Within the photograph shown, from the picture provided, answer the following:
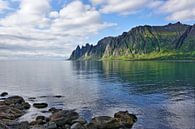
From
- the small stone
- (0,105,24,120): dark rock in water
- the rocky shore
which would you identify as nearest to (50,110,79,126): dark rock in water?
the rocky shore

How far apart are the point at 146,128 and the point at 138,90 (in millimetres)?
48745

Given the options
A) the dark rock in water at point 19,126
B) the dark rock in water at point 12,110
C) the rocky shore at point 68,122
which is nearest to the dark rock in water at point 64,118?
the rocky shore at point 68,122

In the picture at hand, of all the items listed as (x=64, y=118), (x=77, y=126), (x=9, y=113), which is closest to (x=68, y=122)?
(x=64, y=118)

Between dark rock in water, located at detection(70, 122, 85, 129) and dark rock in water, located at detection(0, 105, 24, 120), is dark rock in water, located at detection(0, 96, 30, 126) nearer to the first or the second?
dark rock in water, located at detection(0, 105, 24, 120)

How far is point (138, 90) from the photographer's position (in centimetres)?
10250

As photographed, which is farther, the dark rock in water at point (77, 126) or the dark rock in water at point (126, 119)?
the dark rock in water at point (126, 119)

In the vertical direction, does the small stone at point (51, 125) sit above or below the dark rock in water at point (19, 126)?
below

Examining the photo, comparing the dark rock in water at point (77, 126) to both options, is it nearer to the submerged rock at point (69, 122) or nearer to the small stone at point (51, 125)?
the submerged rock at point (69, 122)

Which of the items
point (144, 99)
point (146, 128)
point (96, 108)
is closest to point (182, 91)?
point (144, 99)

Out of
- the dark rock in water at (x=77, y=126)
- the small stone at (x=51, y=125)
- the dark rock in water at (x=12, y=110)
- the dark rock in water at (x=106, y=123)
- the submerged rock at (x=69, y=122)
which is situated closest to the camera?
the dark rock in water at (x=77, y=126)

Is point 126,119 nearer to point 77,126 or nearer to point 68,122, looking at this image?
point 77,126

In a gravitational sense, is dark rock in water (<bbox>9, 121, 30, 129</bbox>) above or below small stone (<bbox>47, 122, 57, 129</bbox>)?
above

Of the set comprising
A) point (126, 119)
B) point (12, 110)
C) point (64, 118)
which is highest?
point (64, 118)

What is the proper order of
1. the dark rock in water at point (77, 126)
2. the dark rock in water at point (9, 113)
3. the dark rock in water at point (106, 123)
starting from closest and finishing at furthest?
1. the dark rock in water at point (77, 126)
2. the dark rock in water at point (106, 123)
3. the dark rock in water at point (9, 113)
